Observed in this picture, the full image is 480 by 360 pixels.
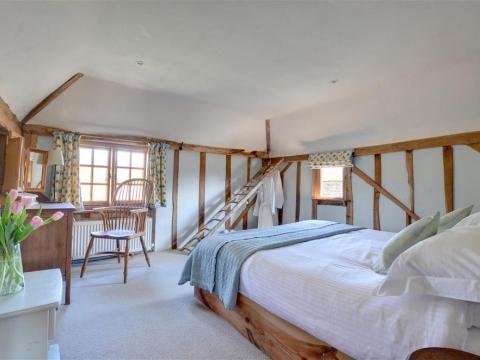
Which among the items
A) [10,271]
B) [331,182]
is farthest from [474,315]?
[331,182]

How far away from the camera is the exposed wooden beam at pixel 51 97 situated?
3.06 meters

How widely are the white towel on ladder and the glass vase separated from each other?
14.7 feet

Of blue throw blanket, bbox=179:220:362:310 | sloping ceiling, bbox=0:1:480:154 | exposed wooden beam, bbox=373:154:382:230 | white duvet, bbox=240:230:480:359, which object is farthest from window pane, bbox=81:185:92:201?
exposed wooden beam, bbox=373:154:382:230

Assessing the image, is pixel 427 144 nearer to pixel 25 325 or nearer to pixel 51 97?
pixel 25 325

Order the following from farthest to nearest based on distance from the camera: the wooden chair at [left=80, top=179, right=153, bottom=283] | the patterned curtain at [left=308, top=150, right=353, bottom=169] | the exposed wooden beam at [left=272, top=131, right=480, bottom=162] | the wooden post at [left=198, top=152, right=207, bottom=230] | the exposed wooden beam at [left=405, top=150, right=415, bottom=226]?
the wooden post at [left=198, top=152, right=207, bottom=230] → the patterned curtain at [left=308, top=150, right=353, bottom=169] → the exposed wooden beam at [left=405, top=150, right=415, bottom=226] → the exposed wooden beam at [left=272, top=131, right=480, bottom=162] → the wooden chair at [left=80, top=179, right=153, bottom=283]

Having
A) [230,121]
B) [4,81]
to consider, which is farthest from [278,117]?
[4,81]

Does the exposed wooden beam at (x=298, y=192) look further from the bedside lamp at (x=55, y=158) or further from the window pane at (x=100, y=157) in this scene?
the bedside lamp at (x=55, y=158)

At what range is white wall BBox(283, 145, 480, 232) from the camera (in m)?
3.36

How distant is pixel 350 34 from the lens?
6.89ft

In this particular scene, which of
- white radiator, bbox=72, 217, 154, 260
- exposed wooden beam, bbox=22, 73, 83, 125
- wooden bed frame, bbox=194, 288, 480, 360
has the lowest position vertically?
wooden bed frame, bbox=194, 288, 480, 360

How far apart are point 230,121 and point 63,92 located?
8.17 ft

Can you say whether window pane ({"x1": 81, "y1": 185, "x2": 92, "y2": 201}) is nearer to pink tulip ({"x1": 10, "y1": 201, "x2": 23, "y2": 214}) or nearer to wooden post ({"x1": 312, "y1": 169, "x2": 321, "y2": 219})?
pink tulip ({"x1": 10, "y1": 201, "x2": 23, "y2": 214})

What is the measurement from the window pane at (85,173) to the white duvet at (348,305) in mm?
3187

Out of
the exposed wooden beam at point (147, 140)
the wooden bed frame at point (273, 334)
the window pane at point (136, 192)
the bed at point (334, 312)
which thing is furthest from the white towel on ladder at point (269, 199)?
the wooden bed frame at point (273, 334)
